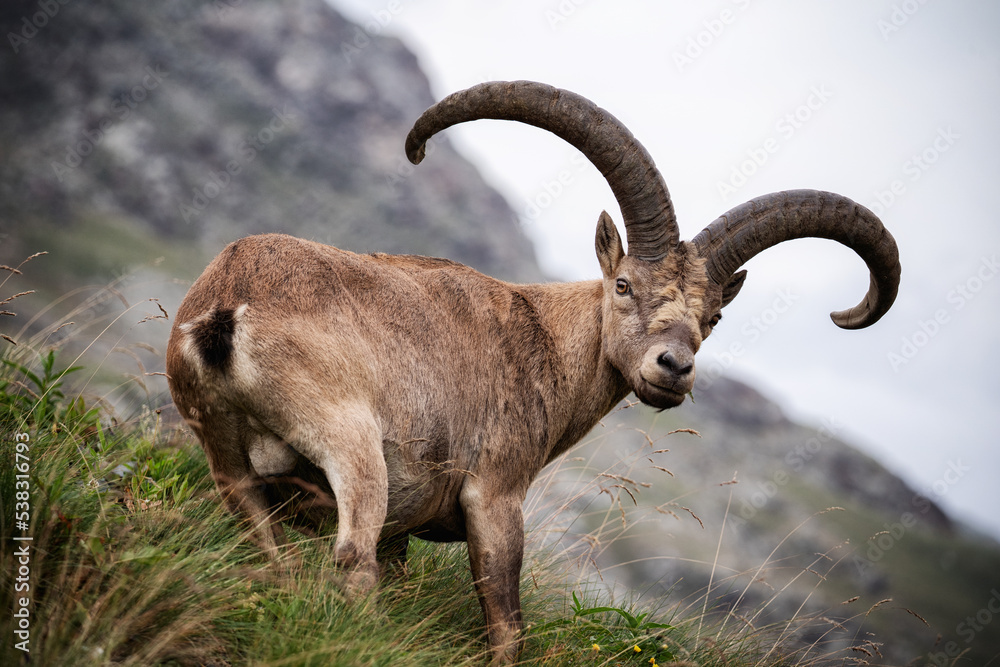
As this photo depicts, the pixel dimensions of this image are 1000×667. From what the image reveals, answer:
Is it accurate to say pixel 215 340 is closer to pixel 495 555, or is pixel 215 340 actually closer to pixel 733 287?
pixel 495 555

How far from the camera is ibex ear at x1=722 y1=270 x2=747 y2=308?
5578 millimetres

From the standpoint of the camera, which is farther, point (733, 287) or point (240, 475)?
point (733, 287)

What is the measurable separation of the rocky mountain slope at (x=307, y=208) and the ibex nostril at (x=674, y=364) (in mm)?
39324

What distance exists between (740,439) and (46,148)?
304ft

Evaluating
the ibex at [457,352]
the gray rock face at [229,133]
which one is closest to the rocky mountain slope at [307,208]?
the gray rock face at [229,133]

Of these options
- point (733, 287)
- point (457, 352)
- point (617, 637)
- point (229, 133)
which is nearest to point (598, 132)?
point (733, 287)

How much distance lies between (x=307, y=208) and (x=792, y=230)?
9767cm

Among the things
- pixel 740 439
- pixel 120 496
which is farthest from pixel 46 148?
pixel 120 496

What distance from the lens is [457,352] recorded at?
4793 millimetres

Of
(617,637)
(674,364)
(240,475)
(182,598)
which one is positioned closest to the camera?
(182,598)

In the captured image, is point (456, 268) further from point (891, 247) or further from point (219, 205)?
point (219, 205)

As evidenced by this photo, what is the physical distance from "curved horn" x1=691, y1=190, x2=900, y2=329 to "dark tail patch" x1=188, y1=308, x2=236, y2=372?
338cm

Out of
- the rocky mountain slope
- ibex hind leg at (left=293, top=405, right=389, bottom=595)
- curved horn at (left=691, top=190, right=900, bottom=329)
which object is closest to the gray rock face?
the rocky mountain slope

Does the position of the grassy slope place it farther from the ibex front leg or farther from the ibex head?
the ibex head
